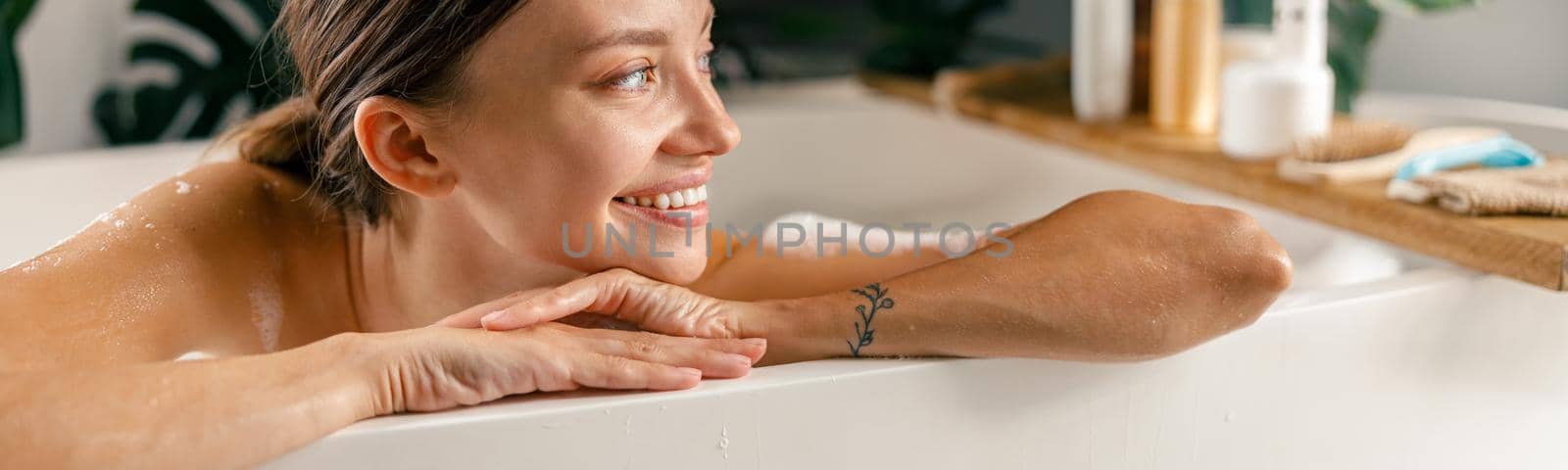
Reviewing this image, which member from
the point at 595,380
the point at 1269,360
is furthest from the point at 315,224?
the point at 1269,360

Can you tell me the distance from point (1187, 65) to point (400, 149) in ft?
3.71

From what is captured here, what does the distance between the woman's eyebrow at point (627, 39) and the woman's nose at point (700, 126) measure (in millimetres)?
46

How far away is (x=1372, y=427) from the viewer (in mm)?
954

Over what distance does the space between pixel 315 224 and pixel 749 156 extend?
2.81ft

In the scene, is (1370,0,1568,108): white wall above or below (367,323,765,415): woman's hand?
above

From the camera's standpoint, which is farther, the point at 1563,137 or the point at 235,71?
the point at 235,71

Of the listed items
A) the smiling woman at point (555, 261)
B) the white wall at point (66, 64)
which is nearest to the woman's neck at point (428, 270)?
the smiling woman at point (555, 261)

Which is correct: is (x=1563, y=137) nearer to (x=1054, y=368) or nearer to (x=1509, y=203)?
(x=1509, y=203)

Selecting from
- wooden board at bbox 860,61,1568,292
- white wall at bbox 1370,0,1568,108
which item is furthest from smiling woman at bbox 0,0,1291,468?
white wall at bbox 1370,0,1568,108

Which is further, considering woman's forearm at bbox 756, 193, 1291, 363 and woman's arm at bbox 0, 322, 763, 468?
woman's forearm at bbox 756, 193, 1291, 363

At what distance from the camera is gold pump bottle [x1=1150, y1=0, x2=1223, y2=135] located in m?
1.69

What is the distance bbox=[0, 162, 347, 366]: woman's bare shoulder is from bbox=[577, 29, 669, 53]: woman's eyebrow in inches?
14.8

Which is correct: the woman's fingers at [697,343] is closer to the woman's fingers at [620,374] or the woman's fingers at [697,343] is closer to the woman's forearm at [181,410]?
the woman's fingers at [620,374]

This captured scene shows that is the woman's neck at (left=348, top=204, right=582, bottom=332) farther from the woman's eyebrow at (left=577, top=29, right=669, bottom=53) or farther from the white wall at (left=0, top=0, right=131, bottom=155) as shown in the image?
the white wall at (left=0, top=0, right=131, bottom=155)
